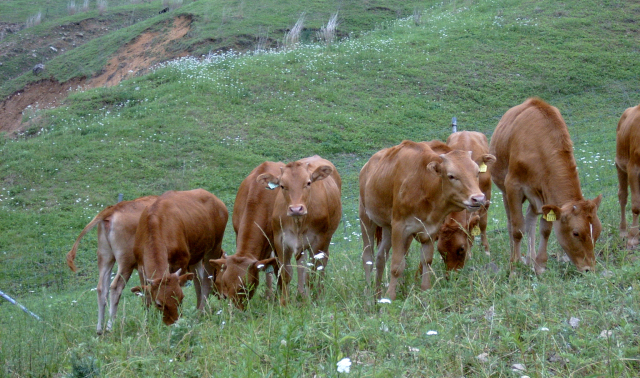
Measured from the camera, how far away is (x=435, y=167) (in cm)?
660

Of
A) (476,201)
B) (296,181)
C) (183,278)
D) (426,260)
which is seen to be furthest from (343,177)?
(476,201)

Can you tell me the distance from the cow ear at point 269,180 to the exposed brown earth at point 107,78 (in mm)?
22635

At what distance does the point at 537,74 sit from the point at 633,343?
923 inches

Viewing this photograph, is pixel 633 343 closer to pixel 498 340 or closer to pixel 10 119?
pixel 498 340

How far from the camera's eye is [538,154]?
7.69 m

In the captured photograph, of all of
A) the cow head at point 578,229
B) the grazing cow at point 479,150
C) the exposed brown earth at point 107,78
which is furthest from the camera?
the exposed brown earth at point 107,78

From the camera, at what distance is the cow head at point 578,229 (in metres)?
6.89

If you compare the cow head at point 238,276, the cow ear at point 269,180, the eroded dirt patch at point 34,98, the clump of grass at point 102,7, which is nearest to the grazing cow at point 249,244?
the cow head at point 238,276

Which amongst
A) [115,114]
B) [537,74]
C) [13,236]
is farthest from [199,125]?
[537,74]

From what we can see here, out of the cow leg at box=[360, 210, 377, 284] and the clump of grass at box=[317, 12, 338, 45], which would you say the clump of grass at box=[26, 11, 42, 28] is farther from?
the cow leg at box=[360, 210, 377, 284]

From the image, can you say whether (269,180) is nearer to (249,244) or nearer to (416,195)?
(249,244)

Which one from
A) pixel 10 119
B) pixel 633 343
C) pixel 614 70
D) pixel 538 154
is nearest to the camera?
pixel 633 343

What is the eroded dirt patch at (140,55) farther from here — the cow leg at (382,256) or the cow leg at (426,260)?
the cow leg at (426,260)

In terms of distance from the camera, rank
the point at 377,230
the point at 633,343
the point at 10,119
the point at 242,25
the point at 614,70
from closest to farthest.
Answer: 1. the point at 633,343
2. the point at 377,230
3. the point at 614,70
4. the point at 10,119
5. the point at 242,25
